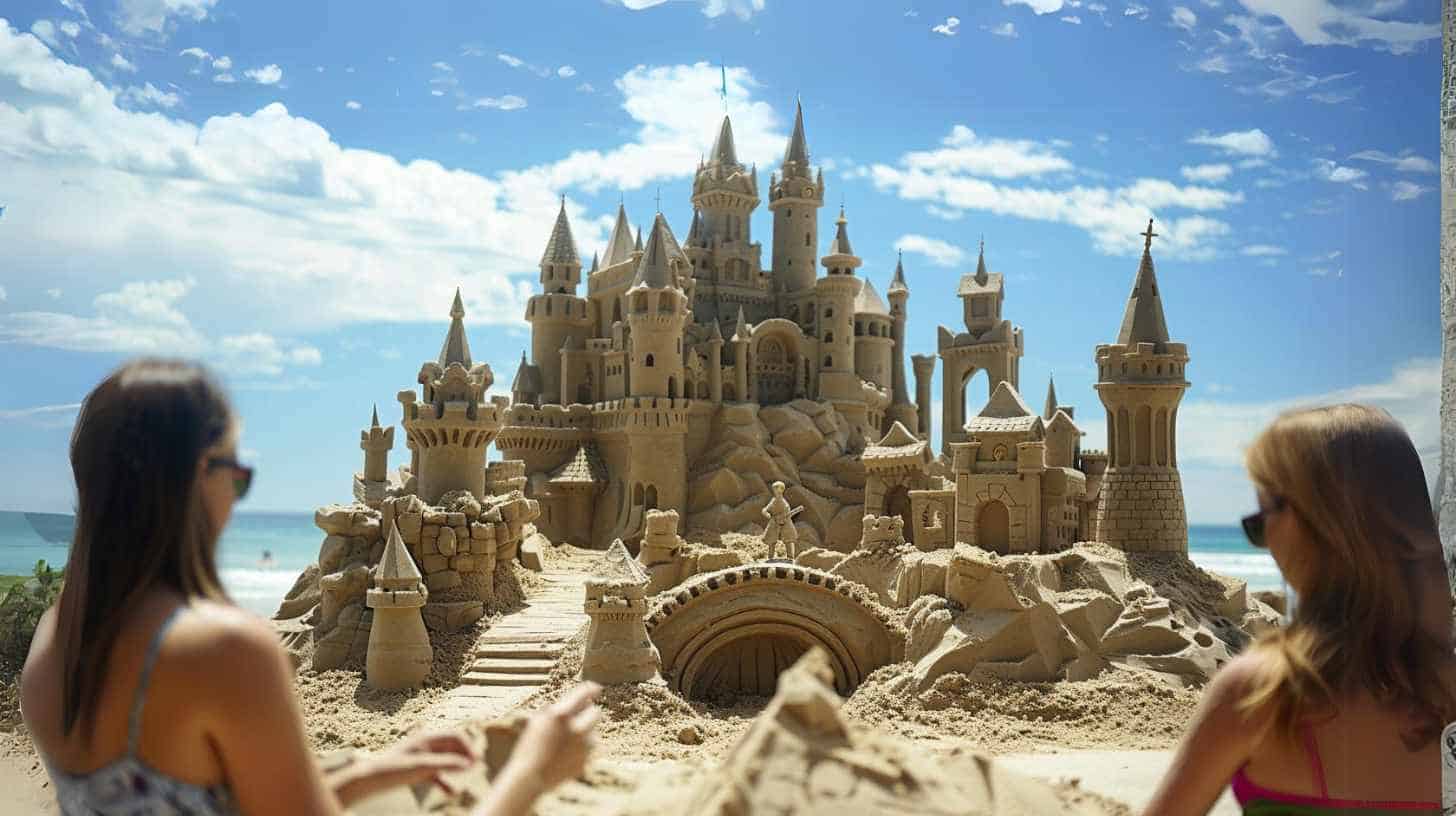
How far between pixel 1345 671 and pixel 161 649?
2131 millimetres

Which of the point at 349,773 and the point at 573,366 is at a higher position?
the point at 573,366

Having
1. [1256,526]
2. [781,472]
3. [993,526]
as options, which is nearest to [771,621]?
[993,526]

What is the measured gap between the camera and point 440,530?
16469 millimetres

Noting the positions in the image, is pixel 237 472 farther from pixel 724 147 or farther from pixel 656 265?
pixel 724 147

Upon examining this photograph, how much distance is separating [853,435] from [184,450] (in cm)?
3081

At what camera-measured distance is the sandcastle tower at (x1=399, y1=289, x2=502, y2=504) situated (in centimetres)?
1770

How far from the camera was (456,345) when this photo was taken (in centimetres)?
1870

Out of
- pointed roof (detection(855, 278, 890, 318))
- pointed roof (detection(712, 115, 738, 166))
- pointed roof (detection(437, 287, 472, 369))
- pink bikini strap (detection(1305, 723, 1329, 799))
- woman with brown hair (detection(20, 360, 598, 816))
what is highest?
pointed roof (detection(712, 115, 738, 166))

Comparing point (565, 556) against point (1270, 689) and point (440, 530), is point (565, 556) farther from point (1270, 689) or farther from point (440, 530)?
point (1270, 689)

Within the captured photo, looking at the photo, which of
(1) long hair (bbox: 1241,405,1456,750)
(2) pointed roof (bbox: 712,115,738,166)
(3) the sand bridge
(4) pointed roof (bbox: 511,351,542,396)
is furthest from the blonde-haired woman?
(2) pointed roof (bbox: 712,115,738,166)

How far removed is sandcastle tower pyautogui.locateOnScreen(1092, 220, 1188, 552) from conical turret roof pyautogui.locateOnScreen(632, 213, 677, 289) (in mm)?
14419

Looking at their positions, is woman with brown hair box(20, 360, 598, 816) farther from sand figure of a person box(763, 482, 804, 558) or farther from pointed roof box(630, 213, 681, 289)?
pointed roof box(630, 213, 681, 289)

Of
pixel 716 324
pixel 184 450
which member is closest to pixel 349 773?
pixel 184 450

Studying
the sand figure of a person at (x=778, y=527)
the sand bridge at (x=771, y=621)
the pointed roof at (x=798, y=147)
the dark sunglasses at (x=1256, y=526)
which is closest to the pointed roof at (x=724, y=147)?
the pointed roof at (x=798, y=147)
